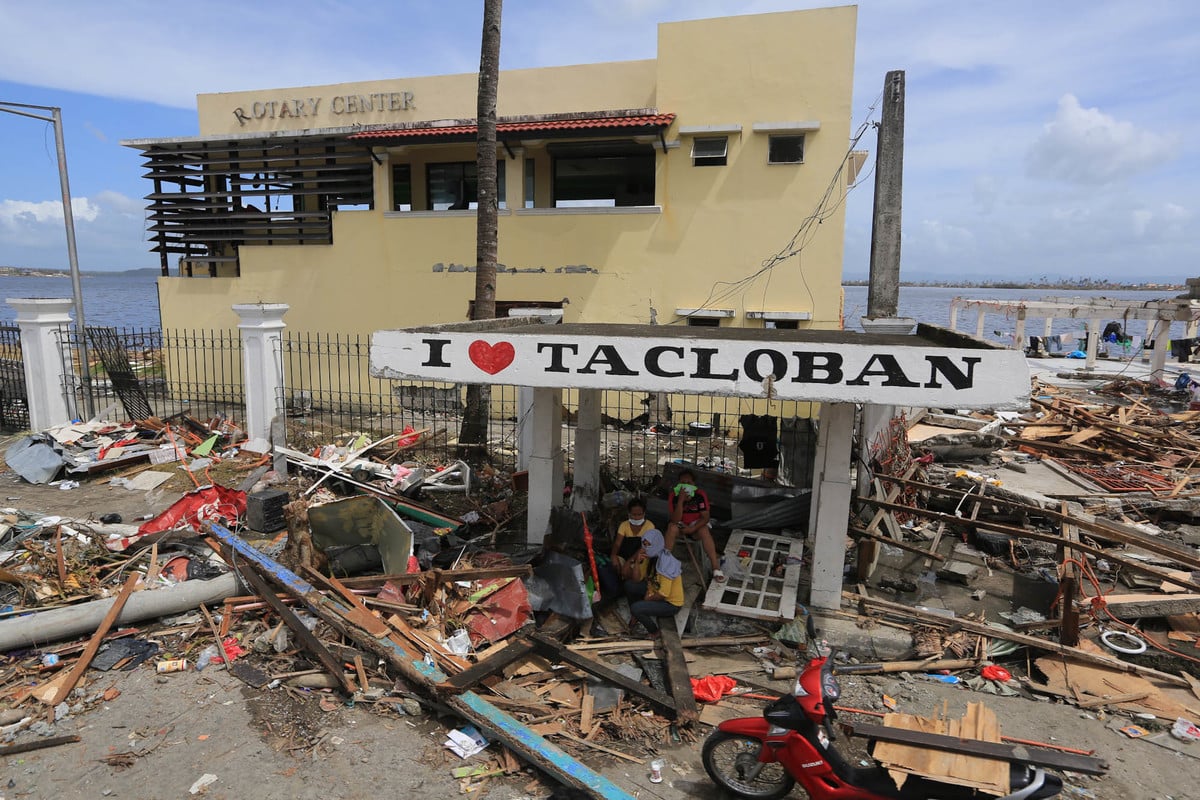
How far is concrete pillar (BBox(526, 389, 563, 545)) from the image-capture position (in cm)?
805

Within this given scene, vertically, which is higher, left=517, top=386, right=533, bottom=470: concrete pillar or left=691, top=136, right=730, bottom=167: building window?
left=691, top=136, right=730, bottom=167: building window

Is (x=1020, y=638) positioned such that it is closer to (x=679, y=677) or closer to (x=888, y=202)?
(x=679, y=677)

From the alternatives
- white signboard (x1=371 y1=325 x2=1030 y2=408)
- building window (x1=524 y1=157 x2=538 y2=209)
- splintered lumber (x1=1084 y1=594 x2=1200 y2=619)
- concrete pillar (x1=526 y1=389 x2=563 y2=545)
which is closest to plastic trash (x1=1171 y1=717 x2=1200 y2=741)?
splintered lumber (x1=1084 y1=594 x2=1200 y2=619)

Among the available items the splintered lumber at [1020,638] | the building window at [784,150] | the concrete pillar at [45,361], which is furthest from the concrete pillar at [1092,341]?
the concrete pillar at [45,361]

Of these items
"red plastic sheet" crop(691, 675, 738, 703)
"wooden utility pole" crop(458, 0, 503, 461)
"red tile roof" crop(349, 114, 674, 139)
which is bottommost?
"red plastic sheet" crop(691, 675, 738, 703)

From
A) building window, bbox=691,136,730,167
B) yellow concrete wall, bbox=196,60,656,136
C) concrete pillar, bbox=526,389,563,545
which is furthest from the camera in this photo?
yellow concrete wall, bbox=196,60,656,136

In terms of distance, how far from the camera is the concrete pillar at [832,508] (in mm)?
6992

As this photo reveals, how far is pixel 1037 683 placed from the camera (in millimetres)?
6191

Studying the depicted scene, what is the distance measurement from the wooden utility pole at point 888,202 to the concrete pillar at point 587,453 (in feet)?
23.6

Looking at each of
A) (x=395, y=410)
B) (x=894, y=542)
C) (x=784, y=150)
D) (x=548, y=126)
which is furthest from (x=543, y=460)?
(x=784, y=150)

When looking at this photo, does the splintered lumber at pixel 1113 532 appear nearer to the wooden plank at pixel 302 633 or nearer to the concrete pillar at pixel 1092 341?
the wooden plank at pixel 302 633

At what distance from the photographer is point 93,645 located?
6.13m

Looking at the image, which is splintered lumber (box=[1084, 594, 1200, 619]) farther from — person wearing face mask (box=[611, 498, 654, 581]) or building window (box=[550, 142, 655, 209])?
building window (box=[550, 142, 655, 209])

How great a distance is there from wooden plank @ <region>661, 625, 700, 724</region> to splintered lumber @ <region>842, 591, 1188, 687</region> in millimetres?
2189
